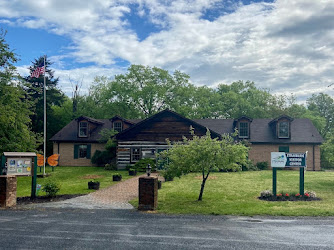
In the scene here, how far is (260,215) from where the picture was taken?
1269cm

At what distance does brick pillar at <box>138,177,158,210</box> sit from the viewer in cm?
1373

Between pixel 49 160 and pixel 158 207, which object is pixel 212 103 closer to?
pixel 49 160

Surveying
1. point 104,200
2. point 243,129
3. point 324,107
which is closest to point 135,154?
point 243,129

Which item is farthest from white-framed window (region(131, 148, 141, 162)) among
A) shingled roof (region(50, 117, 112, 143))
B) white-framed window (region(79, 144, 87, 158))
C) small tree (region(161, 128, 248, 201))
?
small tree (region(161, 128, 248, 201))

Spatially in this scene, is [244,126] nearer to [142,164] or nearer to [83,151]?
[142,164]

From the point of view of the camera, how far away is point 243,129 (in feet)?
124

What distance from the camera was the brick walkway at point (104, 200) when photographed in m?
14.7

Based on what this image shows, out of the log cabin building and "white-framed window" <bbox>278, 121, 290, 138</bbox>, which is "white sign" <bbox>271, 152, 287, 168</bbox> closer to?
the log cabin building

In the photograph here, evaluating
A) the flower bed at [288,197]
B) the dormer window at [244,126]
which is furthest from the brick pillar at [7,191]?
the dormer window at [244,126]

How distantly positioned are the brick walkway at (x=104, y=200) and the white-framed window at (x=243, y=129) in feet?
67.4

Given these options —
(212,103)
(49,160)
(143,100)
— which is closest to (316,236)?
(49,160)

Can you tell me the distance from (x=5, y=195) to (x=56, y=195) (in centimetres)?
311

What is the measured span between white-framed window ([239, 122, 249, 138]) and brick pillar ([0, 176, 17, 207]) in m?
27.2

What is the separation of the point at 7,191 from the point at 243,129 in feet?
91.8
